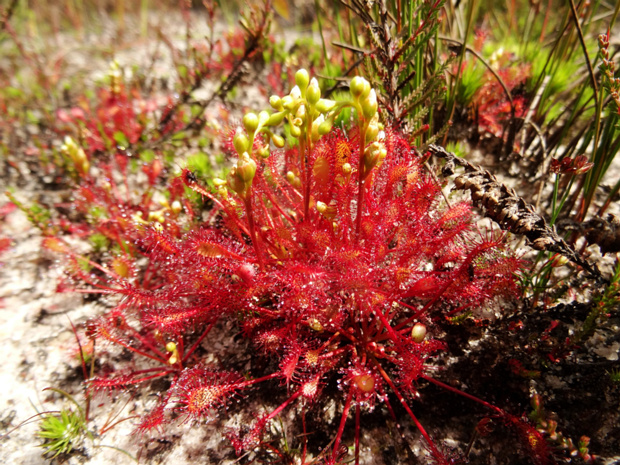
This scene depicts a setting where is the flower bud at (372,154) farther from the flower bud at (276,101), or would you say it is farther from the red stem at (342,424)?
the red stem at (342,424)

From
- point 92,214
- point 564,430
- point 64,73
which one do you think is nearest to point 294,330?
point 564,430

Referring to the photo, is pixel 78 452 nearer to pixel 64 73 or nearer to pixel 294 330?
pixel 294 330

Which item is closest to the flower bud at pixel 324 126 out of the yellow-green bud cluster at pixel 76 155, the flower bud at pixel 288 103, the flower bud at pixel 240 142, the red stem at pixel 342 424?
the flower bud at pixel 288 103

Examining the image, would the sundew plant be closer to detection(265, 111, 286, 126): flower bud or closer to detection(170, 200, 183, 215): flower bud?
detection(265, 111, 286, 126): flower bud

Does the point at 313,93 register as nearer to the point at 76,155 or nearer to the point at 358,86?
the point at 358,86

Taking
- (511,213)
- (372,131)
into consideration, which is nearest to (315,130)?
(372,131)

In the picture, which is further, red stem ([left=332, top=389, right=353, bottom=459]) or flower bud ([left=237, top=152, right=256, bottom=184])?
red stem ([left=332, top=389, right=353, bottom=459])

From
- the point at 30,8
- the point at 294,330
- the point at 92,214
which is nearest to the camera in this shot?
the point at 294,330

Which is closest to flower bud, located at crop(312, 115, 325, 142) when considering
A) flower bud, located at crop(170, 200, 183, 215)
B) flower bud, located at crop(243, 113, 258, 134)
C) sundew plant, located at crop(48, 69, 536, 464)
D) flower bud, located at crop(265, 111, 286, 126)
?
sundew plant, located at crop(48, 69, 536, 464)
